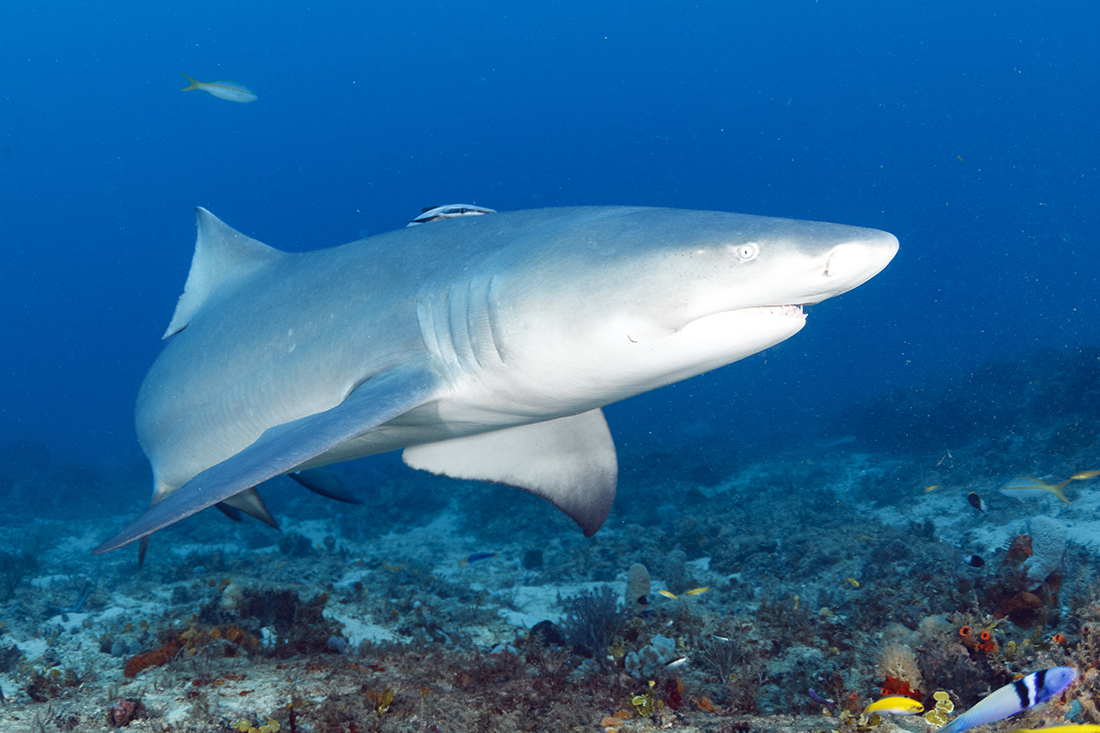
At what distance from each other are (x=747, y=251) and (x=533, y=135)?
147531 mm

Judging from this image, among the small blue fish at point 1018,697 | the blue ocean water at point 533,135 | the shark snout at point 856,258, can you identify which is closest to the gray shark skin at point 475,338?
the shark snout at point 856,258

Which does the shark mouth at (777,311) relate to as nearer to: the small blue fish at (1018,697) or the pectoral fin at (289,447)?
the small blue fish at (1018,697)

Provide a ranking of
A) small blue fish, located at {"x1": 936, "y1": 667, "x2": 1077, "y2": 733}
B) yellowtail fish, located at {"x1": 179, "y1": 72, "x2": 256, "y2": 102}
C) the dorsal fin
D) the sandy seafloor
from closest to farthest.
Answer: small blue fish, located at {"x1": 936, "y1": 667, "x2": 1077, "y2": 733}
the sandy seafloor
the dorsal fin
yellowtail fish, located at {"x1": 179, "y1": 72, "x2": 256, "y2": 102}

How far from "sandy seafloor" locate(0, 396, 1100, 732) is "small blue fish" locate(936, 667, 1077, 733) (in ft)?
1.93

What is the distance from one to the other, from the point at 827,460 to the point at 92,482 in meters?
25.9

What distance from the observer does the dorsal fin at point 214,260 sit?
4770 millimetres

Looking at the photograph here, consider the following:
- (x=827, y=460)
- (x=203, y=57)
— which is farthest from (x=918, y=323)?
(x=203, y=57)

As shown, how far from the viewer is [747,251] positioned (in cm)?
212

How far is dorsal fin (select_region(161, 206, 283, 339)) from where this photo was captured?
15.6 feet

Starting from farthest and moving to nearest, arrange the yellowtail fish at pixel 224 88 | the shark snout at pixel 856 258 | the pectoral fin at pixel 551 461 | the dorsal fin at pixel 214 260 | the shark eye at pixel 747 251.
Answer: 1. the yellowtail fish at pixel 224 88
2. the dorsal fin at pixel 214 260
3. the pectoral fin at pixel 551 461
4. the shark eye at pixel 747 251
5. the shark snout at pixel 856 258

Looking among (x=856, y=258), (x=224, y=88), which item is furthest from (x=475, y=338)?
(x=224, y=88)

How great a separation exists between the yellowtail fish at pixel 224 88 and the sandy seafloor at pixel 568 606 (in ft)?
27.4

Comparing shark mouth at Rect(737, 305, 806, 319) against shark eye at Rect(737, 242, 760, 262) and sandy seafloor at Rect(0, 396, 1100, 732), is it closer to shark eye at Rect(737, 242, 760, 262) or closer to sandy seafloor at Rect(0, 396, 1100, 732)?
shark eye at Rect(737, 242, 760, 262)

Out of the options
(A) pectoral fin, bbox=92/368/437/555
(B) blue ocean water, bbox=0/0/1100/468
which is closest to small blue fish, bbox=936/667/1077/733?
(A) pectoral fin, bbox=92/368/437/555
